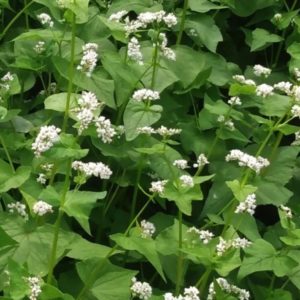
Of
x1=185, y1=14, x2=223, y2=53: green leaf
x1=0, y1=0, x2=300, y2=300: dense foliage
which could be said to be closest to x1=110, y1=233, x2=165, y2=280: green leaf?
x1=0, y1=0, x2=300, y2=300: dense foliage

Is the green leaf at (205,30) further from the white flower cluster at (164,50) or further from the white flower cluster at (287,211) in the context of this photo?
the white flower cluster at (287,211)

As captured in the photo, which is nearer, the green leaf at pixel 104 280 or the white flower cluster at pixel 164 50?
the green leaf at pixel 104 280

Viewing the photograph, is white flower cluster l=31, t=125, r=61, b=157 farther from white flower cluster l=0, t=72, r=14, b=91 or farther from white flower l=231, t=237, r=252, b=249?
white flower cluster l=0, t=72, r=14, b=91

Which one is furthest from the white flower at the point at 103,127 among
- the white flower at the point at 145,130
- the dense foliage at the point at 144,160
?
the white flower at the point at 145,130

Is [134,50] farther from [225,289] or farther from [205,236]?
[225,289]

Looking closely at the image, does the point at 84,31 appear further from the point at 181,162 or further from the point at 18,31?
the point at 181,162

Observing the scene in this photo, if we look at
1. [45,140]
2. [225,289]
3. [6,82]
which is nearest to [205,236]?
[225,289]

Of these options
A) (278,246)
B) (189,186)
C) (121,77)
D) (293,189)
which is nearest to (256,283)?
(278,246)
